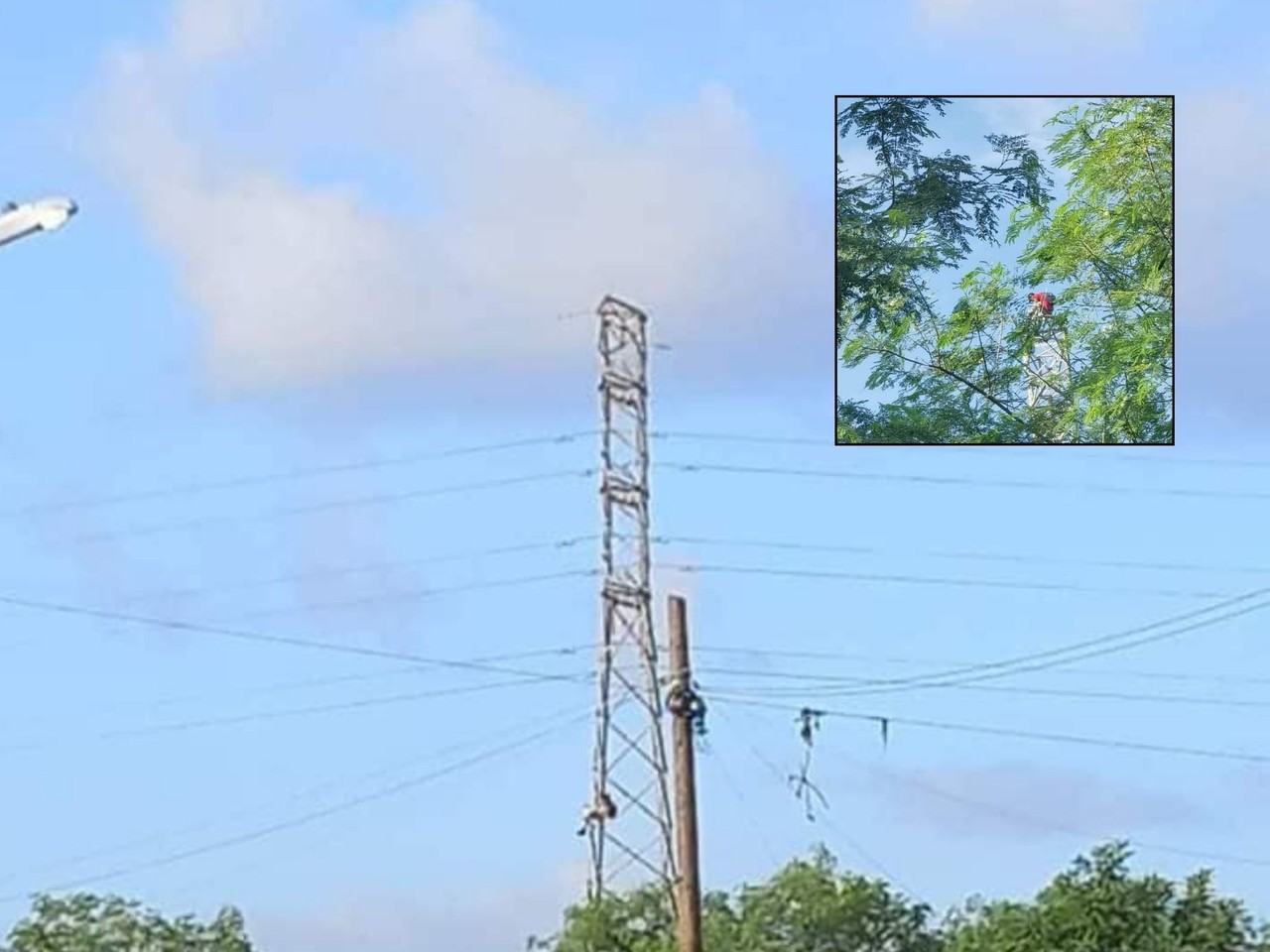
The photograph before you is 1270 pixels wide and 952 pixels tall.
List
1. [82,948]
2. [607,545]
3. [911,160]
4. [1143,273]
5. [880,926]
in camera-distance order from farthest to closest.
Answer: [880,926]
[82,948]
[607,545]
[1143,273]
[911,160]

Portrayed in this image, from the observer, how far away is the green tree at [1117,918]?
82688 mm

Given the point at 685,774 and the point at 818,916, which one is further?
the point at 818,916

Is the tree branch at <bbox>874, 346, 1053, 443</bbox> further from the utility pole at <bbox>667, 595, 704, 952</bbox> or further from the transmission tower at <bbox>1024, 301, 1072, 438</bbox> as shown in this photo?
the utility pole at <bbox>667, 595, 704, 952</bbox>

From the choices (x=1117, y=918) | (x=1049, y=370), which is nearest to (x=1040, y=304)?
(x=1049, y=370)

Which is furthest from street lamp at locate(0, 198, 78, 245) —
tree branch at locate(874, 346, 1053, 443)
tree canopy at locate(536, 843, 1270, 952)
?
tree canopy at locate(536, 843, 1270, 952)

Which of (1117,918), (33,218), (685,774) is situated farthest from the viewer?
(1117,918)

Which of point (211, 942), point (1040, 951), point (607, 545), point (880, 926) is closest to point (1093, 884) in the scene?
point (1040, 951)

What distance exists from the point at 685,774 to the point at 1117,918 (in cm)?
3997

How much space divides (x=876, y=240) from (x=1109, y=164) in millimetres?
4113

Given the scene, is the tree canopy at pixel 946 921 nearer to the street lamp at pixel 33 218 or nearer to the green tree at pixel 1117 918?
the green tree at pixel 1117 918

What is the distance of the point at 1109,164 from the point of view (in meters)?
36.2

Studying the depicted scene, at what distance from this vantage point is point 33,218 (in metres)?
33.3

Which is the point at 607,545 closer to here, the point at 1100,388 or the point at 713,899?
the point at 1100,388

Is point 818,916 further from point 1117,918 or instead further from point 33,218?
point 33,218
